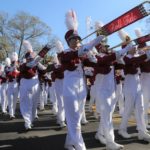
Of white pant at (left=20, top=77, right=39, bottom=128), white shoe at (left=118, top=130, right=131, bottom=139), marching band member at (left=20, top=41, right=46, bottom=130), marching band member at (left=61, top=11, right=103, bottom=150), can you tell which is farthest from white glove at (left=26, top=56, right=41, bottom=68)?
marching band member at (left=61, top=11, right=103, bottom=150)

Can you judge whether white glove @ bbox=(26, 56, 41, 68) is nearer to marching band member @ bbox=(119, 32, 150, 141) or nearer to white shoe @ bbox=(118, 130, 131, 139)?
marching band member @ bbox=(119, 32, 150, 141)

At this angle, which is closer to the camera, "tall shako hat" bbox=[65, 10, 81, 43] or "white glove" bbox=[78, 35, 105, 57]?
"white glove" bbox=[78, 35, 105, 57]

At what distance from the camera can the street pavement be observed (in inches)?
362

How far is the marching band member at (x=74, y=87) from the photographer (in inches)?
313

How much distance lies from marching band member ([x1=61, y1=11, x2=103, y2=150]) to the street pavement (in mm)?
1092

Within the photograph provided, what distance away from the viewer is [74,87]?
8.00 meters

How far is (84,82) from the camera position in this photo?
8.19 m

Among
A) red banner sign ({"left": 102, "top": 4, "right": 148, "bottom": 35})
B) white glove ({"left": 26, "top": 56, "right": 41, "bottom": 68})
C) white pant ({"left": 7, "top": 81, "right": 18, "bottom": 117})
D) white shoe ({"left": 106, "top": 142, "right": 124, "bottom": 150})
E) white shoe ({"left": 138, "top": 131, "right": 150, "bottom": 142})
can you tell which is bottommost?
white shoe ({"left": 106, "top": 142, "right": 124, "bottom": 150})

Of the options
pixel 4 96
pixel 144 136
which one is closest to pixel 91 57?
pixel 144 136

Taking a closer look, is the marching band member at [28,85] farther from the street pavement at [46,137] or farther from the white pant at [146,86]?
the white pant at [146,86]

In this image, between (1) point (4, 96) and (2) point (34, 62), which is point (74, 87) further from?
(1) point (4, 96)

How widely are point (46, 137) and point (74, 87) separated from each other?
9.67ft

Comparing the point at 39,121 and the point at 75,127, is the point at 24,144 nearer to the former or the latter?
the point at 75,127

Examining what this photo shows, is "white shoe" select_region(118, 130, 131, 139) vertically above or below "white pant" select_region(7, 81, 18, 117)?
below
